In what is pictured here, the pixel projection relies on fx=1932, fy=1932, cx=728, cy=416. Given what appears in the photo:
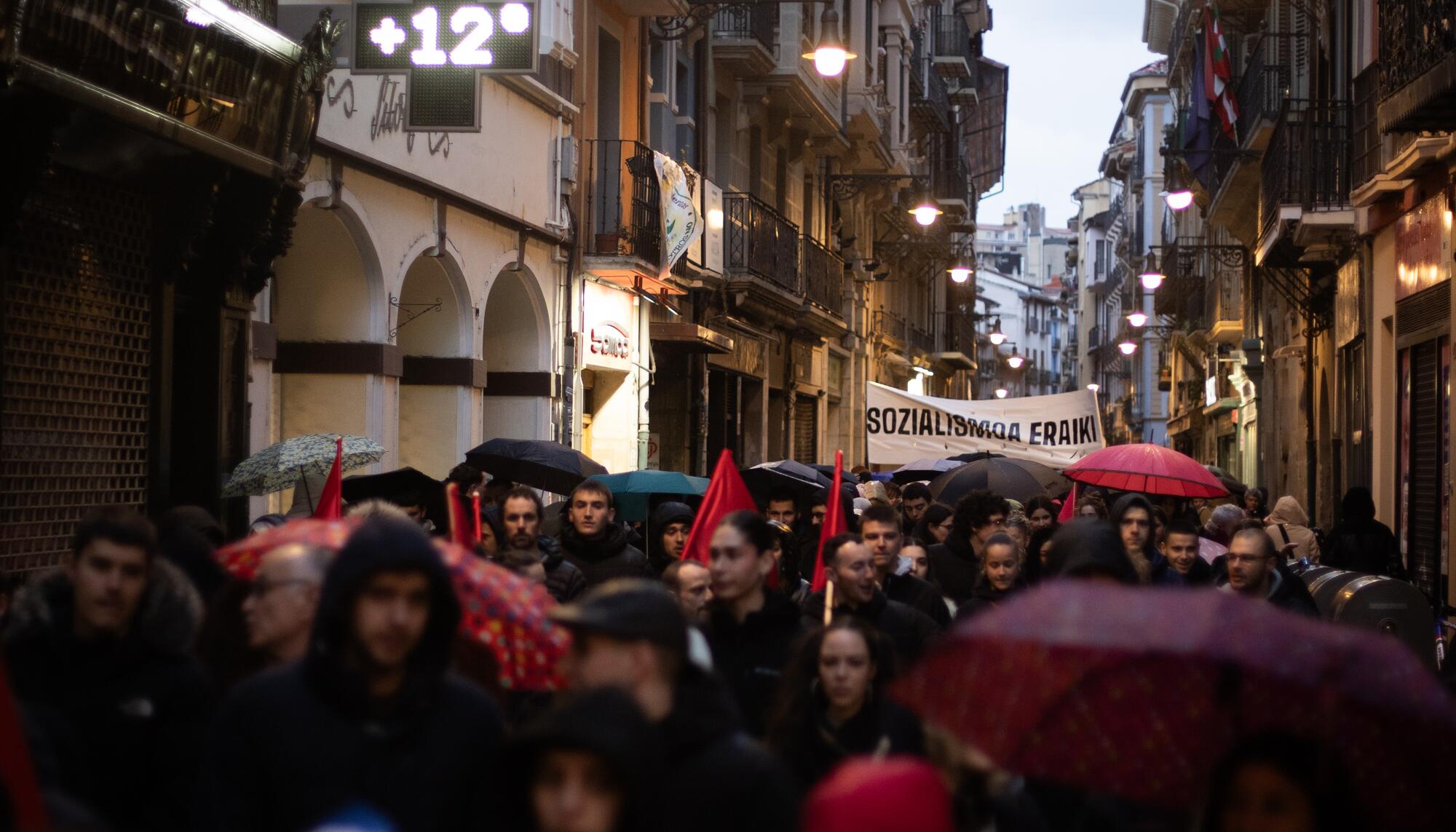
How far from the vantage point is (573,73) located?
21.0 metres

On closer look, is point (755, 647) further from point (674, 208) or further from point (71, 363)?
point (674, 208)

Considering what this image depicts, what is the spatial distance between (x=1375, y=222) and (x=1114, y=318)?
74.2m

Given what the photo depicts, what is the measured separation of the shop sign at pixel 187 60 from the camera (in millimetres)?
9625

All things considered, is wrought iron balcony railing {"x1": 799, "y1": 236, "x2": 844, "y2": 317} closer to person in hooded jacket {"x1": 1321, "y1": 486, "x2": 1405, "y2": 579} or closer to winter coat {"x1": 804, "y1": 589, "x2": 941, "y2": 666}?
person in hooded jacket {"x1": 1321, "y1": 486, "x2": 1405, "y2": 579}

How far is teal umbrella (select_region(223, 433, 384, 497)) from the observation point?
11469 mm

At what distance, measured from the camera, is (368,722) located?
13.5 feet

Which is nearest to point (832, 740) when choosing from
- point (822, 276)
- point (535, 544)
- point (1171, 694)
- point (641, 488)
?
point (1171, 694)

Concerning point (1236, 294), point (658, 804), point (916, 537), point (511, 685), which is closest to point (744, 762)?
point (658, 804)

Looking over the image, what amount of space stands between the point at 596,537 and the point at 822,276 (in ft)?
75.3

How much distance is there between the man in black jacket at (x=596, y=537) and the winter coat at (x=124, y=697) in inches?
198

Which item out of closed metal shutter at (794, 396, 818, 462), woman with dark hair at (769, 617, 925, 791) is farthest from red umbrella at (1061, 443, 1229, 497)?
closed metal shutter at (794, 396, 818, 462)

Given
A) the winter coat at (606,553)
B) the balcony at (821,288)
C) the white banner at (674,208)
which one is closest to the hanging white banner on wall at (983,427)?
the white banner at (674,208)

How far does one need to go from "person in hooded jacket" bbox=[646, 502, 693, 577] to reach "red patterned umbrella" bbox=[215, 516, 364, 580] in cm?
529

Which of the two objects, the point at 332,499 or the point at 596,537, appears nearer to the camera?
the point at 332,499
